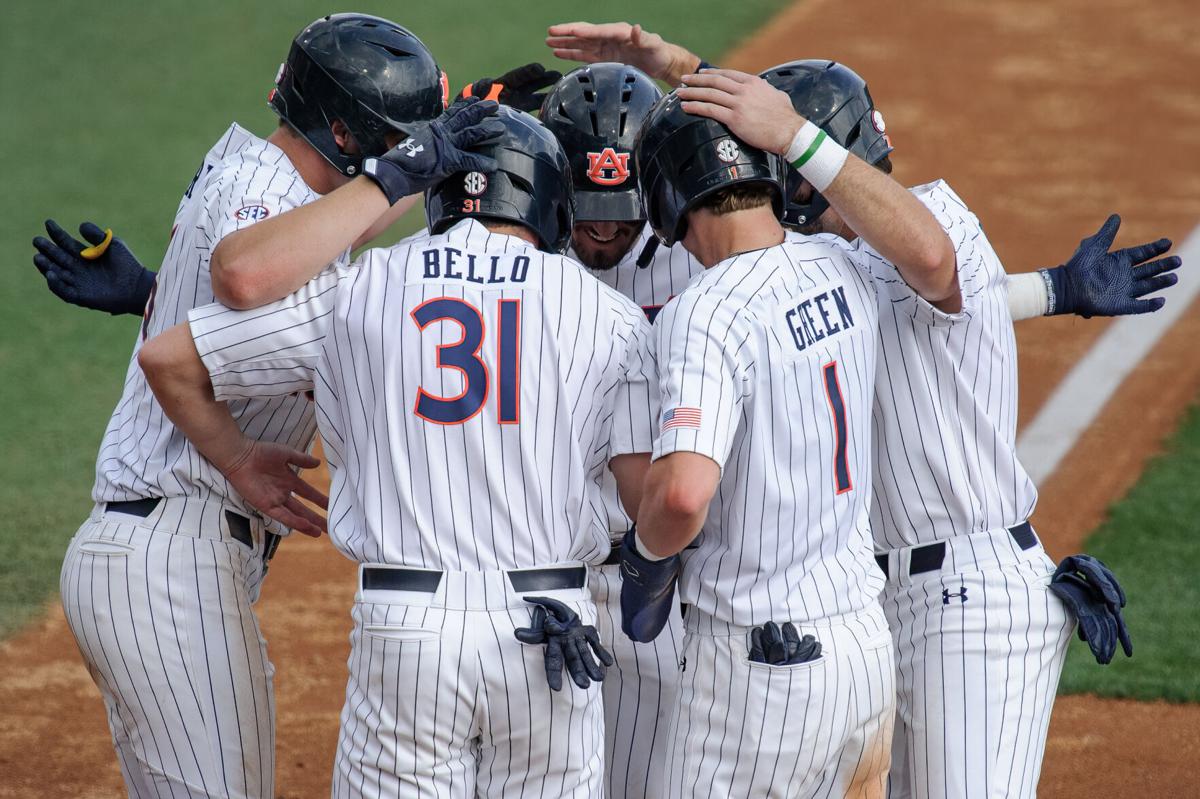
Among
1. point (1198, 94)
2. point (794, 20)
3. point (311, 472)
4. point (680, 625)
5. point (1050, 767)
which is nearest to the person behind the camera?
point (680, 625)

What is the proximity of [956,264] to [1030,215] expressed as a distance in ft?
25.9

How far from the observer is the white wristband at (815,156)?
327cm

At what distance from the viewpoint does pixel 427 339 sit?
10.1 feet

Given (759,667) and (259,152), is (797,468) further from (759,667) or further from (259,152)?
(259,152)

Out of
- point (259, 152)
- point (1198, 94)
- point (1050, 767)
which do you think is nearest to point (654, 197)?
point (259, 152)

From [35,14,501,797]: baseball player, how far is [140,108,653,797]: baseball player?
0.49 m

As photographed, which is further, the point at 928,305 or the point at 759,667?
the point at 928,305

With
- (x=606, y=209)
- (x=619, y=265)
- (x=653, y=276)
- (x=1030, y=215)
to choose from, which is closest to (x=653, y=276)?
(x=653, y=276)

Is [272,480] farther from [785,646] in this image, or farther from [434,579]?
[785,646]

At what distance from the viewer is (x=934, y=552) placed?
3.63 metres

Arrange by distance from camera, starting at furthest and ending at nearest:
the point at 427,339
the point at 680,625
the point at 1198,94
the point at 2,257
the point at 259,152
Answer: the point at 1198,94 < the point at 2,257 < the point at 680,625 < the point at 259,152 < the point at 427,339

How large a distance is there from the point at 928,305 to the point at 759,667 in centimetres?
97

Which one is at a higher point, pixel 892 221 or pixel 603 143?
pixel 603 143

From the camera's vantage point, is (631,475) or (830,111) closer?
(631,475)
